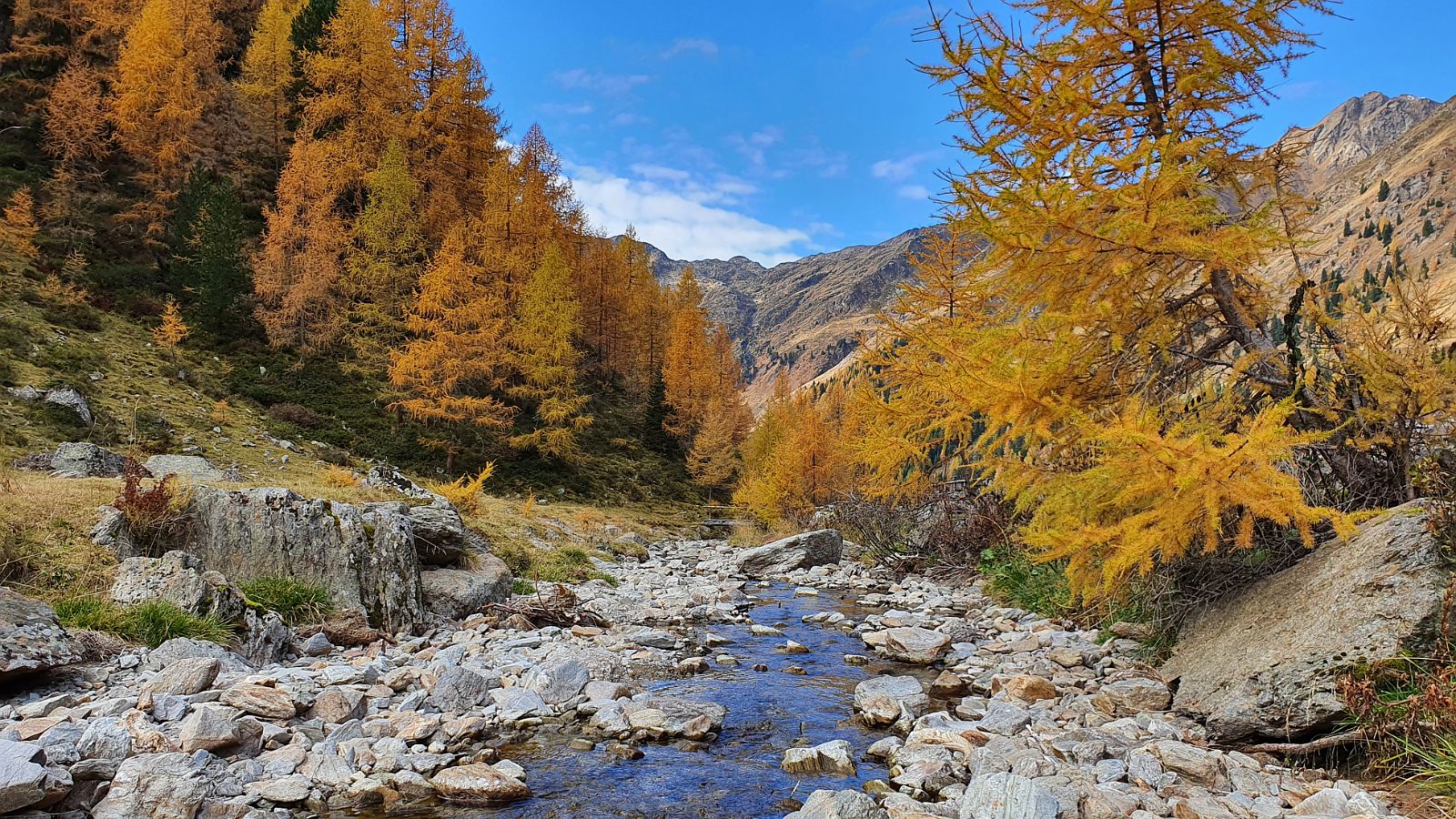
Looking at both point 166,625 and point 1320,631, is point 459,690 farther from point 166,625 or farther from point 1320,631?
point 1320,631

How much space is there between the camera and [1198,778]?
4.77 metres

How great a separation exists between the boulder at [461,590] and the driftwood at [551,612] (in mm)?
347

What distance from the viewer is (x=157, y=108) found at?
34188mm

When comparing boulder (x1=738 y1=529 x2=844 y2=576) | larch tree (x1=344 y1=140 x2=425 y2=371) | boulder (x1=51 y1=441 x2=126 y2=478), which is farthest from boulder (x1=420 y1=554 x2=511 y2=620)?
larch tree (x1=344 y1=140 x2=425 y2=371)

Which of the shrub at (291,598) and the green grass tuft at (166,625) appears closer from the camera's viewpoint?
the green grass tuft at (166,625)

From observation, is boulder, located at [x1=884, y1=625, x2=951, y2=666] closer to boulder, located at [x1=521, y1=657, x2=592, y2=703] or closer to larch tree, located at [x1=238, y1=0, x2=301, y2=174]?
boulder, located at [x1=521, y1=657, x2=592, y2=703]

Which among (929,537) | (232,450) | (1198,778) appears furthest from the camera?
(232,450)

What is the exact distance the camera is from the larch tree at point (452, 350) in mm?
26859

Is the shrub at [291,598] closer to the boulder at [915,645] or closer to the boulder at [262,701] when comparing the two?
the boulder at [262,701]

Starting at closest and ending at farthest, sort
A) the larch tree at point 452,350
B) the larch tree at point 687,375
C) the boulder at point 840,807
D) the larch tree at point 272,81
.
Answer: the boulder at point 840,807 → the larch tree at point 452,350 → the larch tree at point 272,81 → the larch tree at point 687,375

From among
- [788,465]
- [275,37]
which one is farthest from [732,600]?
[275,37]

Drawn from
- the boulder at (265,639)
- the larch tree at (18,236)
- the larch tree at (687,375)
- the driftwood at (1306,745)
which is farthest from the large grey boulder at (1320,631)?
the larch tree at (687,375)

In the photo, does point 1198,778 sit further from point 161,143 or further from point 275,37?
point 275,37

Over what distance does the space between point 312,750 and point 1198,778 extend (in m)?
6.74
